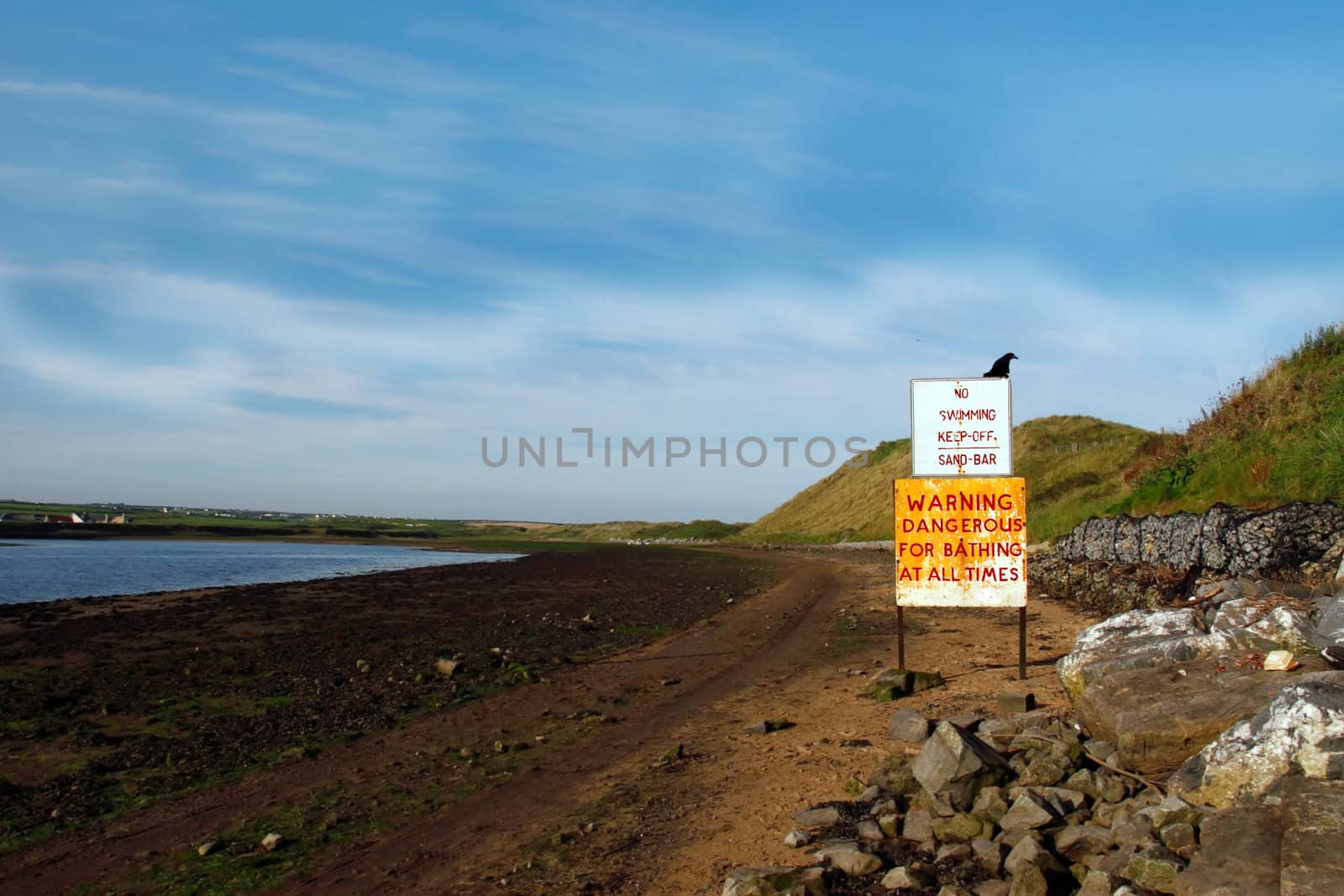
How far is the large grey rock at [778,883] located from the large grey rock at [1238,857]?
6.13 feet

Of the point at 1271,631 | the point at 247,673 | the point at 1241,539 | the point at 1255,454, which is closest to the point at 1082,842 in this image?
the point at 1271,631

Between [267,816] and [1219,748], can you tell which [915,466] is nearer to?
[1219,748]

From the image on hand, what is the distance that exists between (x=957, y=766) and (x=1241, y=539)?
943 cm

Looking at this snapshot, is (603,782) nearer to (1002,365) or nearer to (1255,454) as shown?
(1002,365)

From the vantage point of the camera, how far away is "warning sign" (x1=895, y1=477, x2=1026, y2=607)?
11.0m

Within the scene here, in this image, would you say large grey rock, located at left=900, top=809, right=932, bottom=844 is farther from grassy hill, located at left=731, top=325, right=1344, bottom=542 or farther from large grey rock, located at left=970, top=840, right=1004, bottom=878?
grassy hill, located at left=731, top=325, right=1344, bottom=542

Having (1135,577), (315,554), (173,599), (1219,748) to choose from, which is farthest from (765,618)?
(315,554)

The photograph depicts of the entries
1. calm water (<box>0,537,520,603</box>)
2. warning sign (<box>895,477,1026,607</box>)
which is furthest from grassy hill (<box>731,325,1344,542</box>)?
calm water (<box>0,537,520,603</box>)

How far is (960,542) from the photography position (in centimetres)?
1120

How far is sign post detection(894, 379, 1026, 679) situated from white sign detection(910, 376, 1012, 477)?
0.01 meters

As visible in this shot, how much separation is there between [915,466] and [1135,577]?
790 centimetres

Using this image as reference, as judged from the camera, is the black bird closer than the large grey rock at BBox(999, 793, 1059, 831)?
No

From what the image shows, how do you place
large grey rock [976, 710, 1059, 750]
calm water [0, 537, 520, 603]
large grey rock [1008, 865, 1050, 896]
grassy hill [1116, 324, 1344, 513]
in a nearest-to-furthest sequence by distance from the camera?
large grey rock [1008, 865, 1050, 896]
large grey rock [976, 710, 1059, 750]
grassy hill [1116, 324, 1344, 513]
calm water [0, 537, 520, 603]

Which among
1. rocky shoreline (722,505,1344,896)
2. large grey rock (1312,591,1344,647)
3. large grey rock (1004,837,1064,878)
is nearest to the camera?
rocky shoreline (722,505,1344,896)
